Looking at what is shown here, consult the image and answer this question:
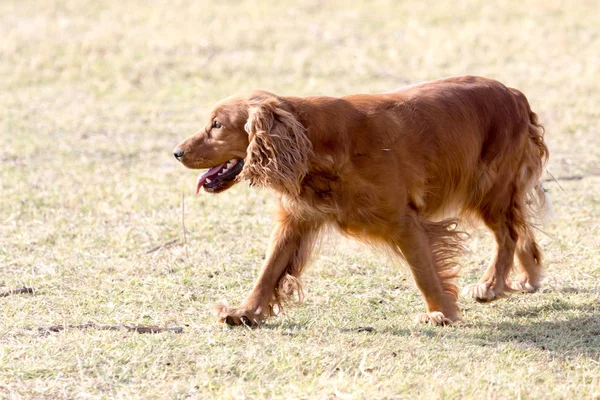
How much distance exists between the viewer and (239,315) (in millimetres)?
5129

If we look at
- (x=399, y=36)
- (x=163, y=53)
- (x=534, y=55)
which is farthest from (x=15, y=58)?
(x=534, y=55)

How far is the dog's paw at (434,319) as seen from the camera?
17.1 ft

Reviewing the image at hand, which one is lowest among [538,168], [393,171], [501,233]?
[501,233]

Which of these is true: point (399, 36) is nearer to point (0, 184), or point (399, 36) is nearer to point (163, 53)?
point (163, 53)

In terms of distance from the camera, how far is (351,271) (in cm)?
629

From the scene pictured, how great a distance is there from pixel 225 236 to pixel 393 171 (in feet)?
7.37

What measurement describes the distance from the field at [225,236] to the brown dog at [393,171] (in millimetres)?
279

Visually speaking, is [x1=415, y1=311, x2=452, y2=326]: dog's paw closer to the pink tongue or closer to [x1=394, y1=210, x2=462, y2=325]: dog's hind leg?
[x1=394, y1=210, x2=462, y2=325]: dog's hind leg

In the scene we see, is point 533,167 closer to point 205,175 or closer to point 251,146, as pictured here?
point 251,146

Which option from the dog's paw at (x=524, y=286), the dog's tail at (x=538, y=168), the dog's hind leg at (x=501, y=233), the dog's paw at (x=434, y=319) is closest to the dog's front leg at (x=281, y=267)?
the dog's paw at (x=434, y=319)

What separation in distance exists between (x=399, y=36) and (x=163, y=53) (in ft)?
12.5

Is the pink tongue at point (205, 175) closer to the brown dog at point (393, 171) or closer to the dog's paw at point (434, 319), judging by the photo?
the brown dog at point (393, 171)

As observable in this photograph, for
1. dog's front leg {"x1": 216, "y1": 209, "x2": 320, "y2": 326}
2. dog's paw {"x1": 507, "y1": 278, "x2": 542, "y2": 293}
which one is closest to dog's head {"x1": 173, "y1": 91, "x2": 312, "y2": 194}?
dog's front leg {"x1": 216, "y1": 209, "x2": 320, "y2": 326}

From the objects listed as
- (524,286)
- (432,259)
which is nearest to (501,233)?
(524,286)
